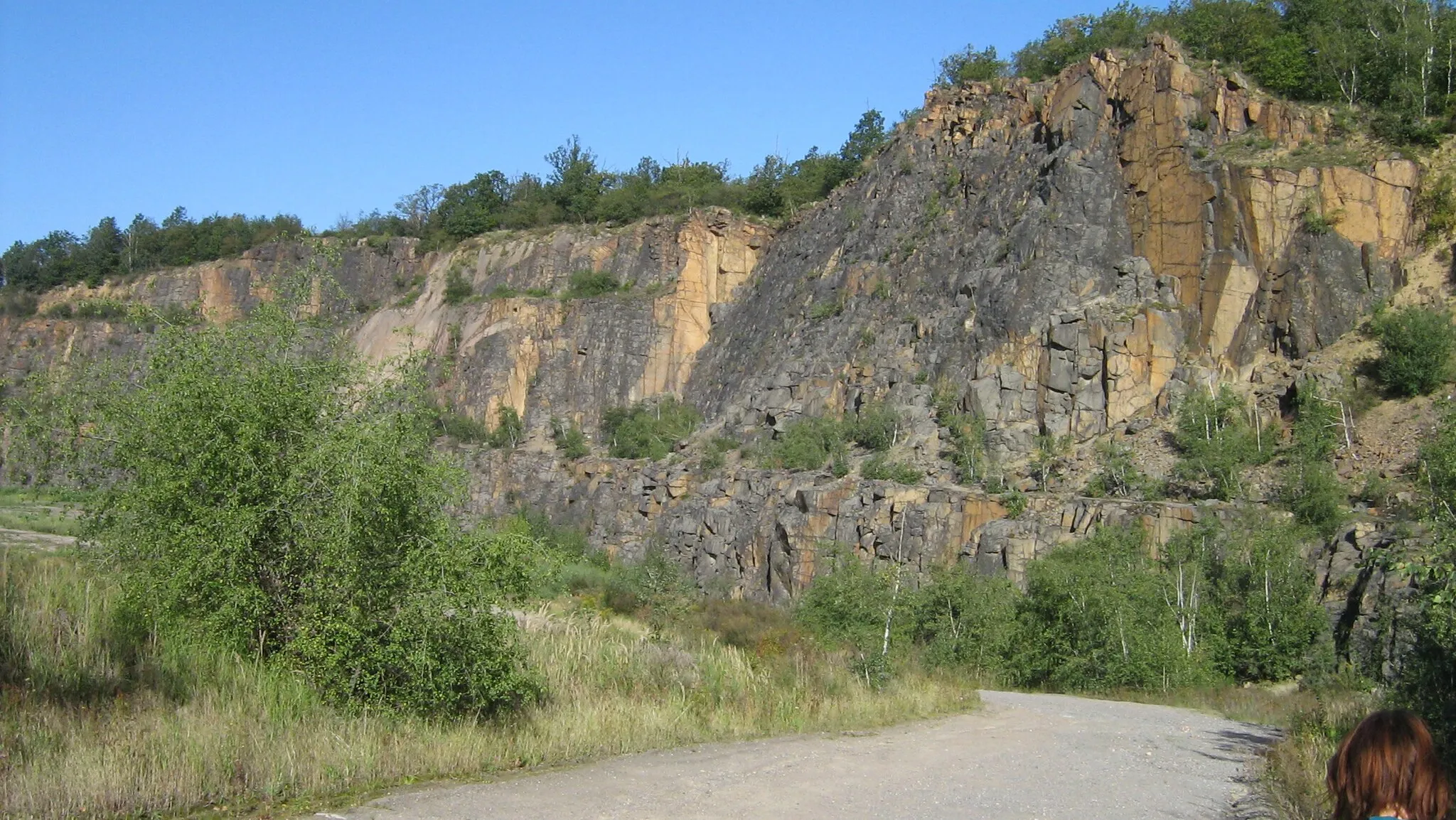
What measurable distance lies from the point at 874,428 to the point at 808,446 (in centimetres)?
280

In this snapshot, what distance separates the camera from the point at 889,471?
41.9 m

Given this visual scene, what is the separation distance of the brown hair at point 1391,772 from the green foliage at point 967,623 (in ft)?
73.6

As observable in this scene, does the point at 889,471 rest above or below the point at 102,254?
below

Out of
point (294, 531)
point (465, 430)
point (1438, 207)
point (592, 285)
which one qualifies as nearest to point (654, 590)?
point (294, 531)

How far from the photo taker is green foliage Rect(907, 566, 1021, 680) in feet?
92.7

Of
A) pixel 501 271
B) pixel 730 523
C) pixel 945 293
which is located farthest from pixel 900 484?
pixel 501 271

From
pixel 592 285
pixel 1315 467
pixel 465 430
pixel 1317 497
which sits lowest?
pixel 1317 497

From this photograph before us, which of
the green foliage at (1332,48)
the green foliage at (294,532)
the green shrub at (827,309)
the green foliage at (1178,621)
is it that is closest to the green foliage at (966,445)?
the green foliage at (1178,621)

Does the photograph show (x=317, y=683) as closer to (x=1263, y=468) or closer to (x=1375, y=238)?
(x=1263, y=468)

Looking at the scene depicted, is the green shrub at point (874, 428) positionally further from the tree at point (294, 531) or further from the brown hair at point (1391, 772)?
the brown hair at point (1391, 772)

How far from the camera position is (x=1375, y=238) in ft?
134

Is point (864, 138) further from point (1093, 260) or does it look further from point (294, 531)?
point (294, 531)

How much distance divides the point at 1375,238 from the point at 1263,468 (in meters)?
11.1

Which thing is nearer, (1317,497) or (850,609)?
(850,609)
